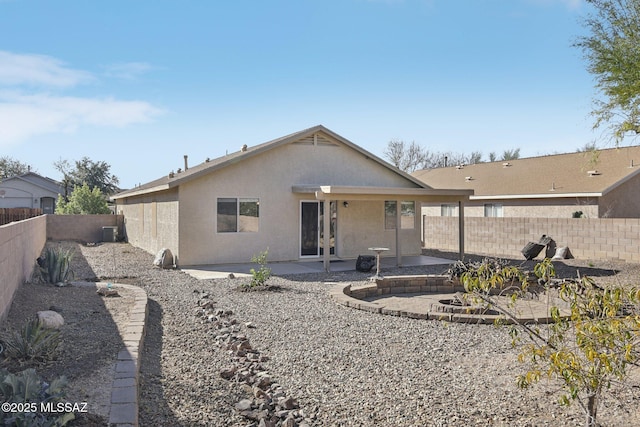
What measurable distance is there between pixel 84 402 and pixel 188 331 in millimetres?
3582

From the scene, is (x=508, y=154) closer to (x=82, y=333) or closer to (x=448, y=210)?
(x=448, y=210)

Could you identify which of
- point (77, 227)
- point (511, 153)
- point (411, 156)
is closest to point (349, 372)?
point (77, 227)

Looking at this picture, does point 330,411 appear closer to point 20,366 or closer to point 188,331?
point 20,366

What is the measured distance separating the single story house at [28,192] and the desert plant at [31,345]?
1742 inches

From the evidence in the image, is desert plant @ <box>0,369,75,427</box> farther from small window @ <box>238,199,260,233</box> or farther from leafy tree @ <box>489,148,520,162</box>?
leafy tree @ <box>489,148,520,162</box>

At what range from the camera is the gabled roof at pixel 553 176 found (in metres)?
21.2

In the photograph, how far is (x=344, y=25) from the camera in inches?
578

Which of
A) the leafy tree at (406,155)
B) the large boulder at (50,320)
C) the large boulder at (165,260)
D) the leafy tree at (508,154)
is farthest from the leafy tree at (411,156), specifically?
the large boulder at (50,320)

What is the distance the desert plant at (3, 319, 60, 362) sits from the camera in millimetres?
4988

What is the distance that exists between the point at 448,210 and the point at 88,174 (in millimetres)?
40083

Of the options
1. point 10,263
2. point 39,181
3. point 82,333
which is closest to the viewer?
point 82,333

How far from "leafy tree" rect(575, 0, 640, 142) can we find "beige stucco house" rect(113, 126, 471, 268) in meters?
5.13

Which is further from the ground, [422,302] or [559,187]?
[559,187]

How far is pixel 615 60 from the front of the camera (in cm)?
1285
